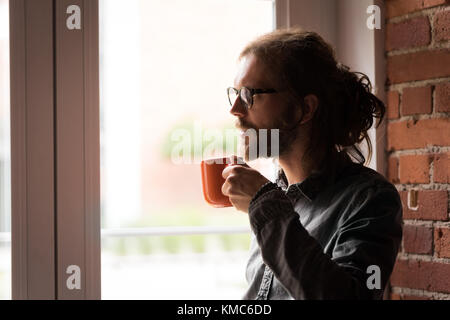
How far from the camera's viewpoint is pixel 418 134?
1460 mm

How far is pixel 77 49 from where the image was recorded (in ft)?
4.57

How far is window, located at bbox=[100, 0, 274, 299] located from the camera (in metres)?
1.46

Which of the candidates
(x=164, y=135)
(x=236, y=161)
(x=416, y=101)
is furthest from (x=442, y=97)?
(x=164, y=135)

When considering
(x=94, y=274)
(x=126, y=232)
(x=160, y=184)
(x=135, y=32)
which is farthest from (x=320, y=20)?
(x=94, y=274)

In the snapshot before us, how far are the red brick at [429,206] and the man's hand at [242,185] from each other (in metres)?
0.53

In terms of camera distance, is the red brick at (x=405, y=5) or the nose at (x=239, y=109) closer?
the nose at (x=239, y=109)

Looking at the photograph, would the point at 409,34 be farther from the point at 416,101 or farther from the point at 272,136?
the point at 272,136

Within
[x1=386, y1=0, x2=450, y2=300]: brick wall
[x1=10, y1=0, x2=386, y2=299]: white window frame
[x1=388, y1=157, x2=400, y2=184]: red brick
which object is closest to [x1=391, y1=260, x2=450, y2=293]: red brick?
[x1=386, y1=0, x2=450, y2=300]: brick wall

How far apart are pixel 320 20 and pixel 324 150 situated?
0.50m

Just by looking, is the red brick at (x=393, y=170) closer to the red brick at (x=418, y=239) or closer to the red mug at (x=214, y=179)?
the red brick at (x=418, y=239)

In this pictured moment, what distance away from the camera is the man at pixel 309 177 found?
3.34 ft

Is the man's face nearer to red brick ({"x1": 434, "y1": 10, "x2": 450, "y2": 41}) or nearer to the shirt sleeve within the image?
the shirt sleeve

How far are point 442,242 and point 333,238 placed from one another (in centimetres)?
43

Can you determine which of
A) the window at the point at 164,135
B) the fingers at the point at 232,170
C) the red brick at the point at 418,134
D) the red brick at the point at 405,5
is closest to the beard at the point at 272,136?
the fingers at the point at 232,170
